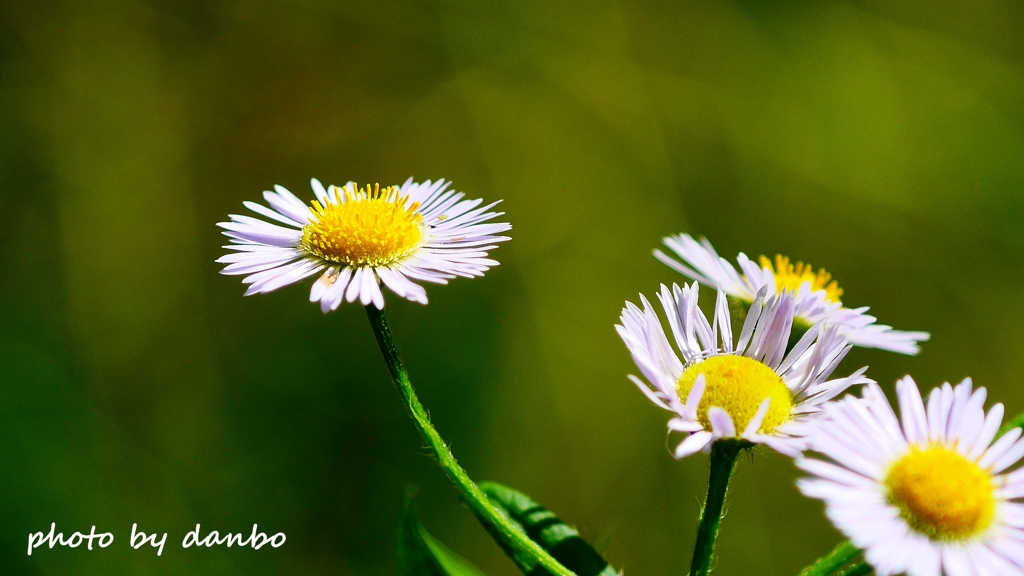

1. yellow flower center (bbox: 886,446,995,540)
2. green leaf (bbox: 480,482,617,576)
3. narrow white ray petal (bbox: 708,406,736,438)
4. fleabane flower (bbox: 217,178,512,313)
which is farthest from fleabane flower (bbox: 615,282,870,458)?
fleabane flower (bbox: 217,178,512,313)

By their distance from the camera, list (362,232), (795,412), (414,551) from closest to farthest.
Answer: (795,412), (414,551), (362,232)

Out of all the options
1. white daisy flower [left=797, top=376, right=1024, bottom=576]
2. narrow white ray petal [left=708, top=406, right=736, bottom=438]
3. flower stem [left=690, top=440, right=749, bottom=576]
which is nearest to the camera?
white daisy flower [left=797, top=376, right=1024, bottom=576]

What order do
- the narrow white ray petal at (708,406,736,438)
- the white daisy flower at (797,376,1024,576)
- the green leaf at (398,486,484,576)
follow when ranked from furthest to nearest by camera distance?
the green leaf at (398,486,484,576) < the narrow white ray petal at (708,406,736,438) < the white daisy flower at (797,376,1024,576)

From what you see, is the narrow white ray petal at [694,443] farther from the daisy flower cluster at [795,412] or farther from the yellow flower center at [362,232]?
the yellow flower center at [362,232]

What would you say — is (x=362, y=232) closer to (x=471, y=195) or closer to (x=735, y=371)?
(x=735, y=371)

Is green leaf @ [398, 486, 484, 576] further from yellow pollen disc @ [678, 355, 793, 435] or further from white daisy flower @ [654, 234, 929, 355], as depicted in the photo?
white daisy flower @ [654, 234, 929, 355]

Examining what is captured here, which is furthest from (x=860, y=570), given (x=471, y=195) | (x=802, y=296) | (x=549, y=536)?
(x=471, y=195)
